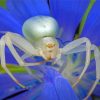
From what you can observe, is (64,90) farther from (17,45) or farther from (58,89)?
(17,45)

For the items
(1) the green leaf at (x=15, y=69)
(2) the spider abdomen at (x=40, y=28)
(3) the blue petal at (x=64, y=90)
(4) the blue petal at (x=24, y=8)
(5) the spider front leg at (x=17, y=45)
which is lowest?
(3) the blue petal at (x=64, y=90)

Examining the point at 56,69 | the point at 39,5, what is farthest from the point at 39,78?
the point at 39,5

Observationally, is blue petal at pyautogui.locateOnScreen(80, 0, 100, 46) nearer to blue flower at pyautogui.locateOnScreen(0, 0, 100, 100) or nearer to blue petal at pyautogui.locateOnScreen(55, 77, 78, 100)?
blue flower at pyautogui.locateOnScreen(0, 0, 100, 100)

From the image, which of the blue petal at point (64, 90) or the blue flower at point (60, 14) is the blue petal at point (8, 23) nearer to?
the blue flower at point (60, 14)

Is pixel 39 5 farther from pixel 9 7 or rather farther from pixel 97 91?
pixel 97 91

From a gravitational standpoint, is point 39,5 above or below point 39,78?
above

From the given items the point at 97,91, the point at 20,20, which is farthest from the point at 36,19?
the point at 97,91

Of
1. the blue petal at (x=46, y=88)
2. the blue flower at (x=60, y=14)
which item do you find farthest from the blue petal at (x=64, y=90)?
the blue flower at (x=60, y=14)

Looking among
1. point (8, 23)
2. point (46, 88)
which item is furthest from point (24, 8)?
point (46, 88)
